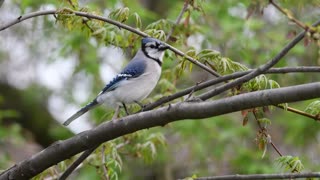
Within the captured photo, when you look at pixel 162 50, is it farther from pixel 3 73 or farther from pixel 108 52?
pixel 3 73

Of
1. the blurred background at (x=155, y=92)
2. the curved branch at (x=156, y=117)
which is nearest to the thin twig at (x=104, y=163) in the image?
the curved branch at (x=156, y=117)

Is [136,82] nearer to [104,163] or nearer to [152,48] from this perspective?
[152,48]

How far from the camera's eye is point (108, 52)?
7.89 m

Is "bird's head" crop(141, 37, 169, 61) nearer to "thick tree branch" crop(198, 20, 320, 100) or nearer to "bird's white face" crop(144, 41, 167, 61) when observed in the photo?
"bird's white face" crop(144, 41, 167, 61)

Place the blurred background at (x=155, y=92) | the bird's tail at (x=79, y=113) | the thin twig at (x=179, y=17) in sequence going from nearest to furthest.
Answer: the thin twig at (x=179, y=17), the bird's tail at (x=79, y=113), the blurred background at (x=155, y=92)

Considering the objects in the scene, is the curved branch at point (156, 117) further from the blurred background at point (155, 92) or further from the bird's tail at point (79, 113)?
the blurred background at point (155, 92)

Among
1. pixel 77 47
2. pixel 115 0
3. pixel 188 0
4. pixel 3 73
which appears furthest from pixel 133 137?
pixel 3 73

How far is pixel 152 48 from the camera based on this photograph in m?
4.35

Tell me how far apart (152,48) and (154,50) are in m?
0.02

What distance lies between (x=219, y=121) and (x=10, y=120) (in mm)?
2480

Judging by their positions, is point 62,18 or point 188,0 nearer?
point 62,18

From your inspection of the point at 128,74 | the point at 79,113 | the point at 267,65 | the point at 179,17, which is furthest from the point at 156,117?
the point at 128,74

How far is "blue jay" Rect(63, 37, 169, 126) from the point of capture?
4383 millimetres

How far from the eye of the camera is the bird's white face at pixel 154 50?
4.16m
